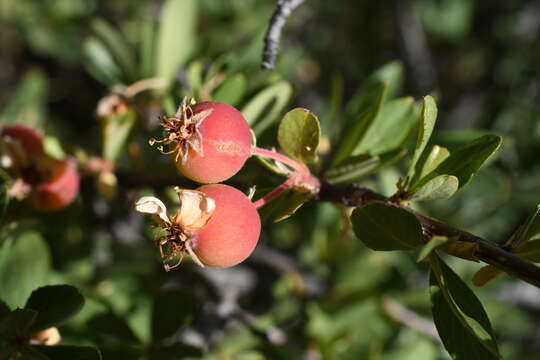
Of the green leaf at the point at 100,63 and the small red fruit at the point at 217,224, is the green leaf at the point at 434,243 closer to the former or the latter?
the small red fruit at the point at 217,224

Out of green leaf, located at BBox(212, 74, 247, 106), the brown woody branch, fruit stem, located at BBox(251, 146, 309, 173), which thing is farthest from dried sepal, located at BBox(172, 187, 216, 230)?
green leaf, located at BBox(212, 74, 247, 106)

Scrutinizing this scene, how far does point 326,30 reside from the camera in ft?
9.59

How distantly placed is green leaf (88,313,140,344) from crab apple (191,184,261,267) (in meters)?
0.47

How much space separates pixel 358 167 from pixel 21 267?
0.67m

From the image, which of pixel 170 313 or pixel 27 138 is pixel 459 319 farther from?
pixel 27 138

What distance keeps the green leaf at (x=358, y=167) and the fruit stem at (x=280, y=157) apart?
0.11 meters

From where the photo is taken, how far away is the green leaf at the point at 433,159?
80cm

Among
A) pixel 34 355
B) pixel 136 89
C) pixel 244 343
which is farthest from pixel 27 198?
pixel 244 343

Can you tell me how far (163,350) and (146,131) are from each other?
1.86 ft

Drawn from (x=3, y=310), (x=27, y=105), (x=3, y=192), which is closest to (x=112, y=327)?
(x=3, y=310)

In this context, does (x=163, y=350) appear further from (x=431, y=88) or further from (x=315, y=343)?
(x=431, y=88)

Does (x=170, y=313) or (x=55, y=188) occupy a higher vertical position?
(x=55, y=188)

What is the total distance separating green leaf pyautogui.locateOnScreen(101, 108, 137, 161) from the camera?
119cm

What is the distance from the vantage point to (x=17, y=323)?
0.81 metres
